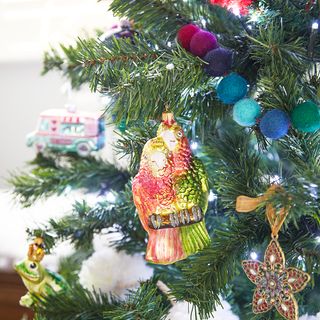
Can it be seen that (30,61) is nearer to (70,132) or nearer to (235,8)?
(70,132)

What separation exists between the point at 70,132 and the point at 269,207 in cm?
46

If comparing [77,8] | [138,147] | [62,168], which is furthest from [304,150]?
[77,8]

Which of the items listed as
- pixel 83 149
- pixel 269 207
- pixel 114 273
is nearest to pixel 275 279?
pixel 269 207

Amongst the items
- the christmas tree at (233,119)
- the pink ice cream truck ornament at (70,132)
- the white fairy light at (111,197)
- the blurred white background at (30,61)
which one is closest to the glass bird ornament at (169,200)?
the christmas tree at (233,119)

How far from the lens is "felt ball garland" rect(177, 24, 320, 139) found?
16.8 inches

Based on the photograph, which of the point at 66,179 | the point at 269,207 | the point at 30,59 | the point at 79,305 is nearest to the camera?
the point at 269,207

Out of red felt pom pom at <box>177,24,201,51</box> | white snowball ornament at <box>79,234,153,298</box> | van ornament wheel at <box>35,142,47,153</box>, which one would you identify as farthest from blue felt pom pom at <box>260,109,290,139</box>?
van ornament wheel at <box>35,142,47,153</box>

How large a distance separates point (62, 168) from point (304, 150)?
435 mm

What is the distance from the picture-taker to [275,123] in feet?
1.40

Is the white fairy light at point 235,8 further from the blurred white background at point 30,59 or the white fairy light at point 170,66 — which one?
the blurred white background at point 30,59

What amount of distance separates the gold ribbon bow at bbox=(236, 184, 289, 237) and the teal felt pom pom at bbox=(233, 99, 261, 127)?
0.07m

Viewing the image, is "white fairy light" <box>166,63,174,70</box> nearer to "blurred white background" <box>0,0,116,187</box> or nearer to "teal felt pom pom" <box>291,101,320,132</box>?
"teal felt pom pom" <box>291,101,320,132</box>

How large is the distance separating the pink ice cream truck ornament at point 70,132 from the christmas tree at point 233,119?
233 millimetres

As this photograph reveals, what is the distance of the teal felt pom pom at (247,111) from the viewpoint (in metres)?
0.45
